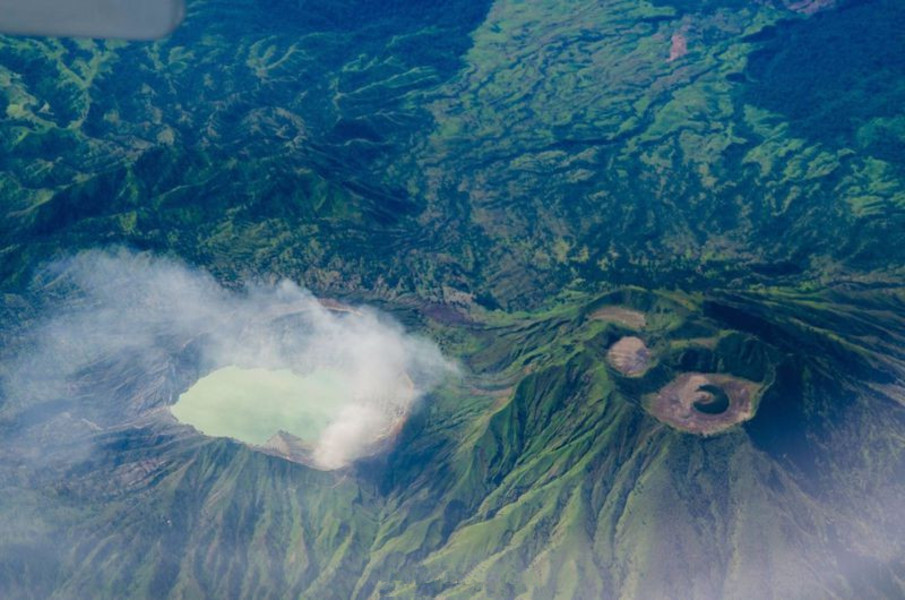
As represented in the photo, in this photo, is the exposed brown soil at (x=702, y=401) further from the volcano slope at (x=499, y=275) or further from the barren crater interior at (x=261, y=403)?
the barren crater interior at (x=261, y=403)

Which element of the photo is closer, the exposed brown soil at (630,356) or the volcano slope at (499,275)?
the volcano slope at (499,275)

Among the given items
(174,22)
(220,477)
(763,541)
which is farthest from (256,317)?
(174,22)

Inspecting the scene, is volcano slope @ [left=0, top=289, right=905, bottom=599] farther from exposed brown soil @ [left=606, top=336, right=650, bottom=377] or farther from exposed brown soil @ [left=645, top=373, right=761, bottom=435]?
exposed brown soil @ [left=606, top=336, right=650, bottom=377]

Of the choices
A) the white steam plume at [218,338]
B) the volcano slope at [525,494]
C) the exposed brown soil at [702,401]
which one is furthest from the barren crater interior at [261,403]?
the exposed brown soil at [702,401]

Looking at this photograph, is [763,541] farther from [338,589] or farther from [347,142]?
[347,142]

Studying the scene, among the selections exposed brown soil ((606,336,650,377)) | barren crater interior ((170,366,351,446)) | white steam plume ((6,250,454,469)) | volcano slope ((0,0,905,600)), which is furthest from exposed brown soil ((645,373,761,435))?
barren crater interior ((170,366,351,446))

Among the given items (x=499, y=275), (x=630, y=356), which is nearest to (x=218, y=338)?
(x=499, y=275)
